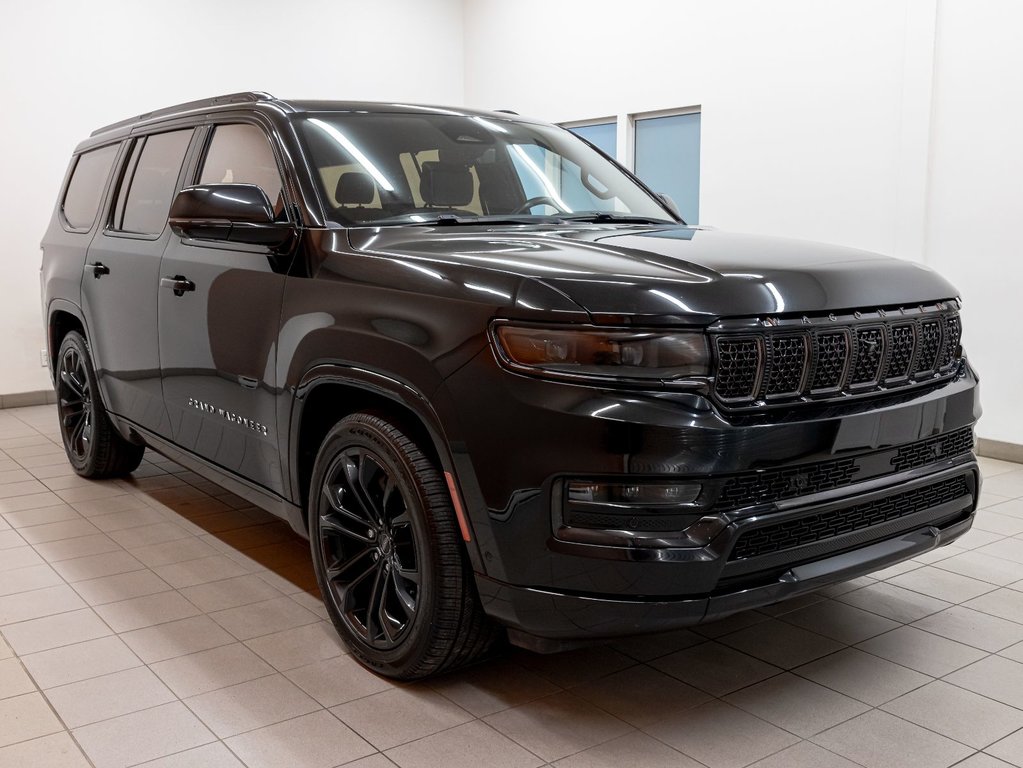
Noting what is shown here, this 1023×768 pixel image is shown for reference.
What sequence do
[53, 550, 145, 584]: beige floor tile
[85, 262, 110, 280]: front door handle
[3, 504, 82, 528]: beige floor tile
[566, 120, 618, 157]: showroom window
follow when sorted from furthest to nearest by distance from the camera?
[566, 120, 618, 157]: showroom window < [3, 504, 82, 528]: beige floor tile < [85, 262, 110, 280]: front door handle < [53, 550, 145, 584]: beige floor tile

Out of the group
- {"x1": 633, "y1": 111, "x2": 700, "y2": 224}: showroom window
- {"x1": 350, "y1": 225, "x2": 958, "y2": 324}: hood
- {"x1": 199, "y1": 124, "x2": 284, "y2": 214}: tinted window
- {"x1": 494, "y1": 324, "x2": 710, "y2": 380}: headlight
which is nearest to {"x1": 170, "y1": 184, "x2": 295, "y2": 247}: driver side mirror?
{"x1": 199, "y1": 124, "x2": 284, "y2": 214}: tinted window

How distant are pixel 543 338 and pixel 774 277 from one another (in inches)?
22.3

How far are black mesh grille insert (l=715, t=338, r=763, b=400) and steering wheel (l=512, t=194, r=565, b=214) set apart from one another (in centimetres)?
118

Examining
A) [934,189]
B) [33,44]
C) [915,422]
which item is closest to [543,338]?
[915,422]

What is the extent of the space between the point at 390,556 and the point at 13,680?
1.14 meters

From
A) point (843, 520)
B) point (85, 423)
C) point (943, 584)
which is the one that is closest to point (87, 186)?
point (85, 423)

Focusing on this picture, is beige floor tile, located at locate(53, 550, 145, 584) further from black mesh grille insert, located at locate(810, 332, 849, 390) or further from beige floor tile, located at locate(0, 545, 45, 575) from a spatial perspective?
black mesh grille insert, located at locate(810, 332, 849, 390)

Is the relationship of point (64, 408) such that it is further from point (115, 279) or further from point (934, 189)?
point (934, 189)

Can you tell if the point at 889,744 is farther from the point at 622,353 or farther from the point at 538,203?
the point at 538,203

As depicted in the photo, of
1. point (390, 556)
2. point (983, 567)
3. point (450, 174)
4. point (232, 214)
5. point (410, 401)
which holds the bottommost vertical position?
point (983, 567)

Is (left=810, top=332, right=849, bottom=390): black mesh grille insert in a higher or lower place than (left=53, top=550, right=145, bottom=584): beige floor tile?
higher

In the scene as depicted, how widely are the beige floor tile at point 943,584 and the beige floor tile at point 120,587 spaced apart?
2.59 meters

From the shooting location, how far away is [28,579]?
358cm

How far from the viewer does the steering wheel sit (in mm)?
3141
